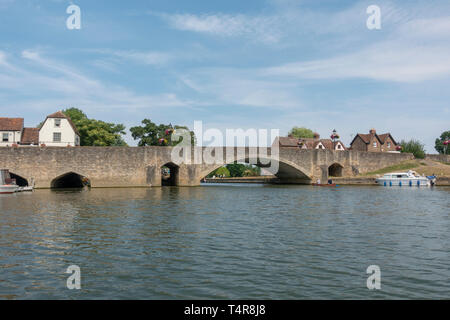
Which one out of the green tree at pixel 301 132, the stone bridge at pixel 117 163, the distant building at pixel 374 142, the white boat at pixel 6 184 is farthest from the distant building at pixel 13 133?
the green tree at pixel 301 132

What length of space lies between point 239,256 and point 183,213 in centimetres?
1092

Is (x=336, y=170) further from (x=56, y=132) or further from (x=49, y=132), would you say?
(x=49, y=132)

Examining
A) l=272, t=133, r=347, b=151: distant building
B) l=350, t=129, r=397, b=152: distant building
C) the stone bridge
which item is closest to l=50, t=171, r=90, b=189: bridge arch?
the stone bridge

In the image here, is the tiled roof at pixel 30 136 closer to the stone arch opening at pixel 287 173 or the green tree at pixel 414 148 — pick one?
the stone arch opening at pixel 287 173

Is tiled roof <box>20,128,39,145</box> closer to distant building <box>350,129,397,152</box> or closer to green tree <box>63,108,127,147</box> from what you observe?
green tree <box>63,108,127,147</box>

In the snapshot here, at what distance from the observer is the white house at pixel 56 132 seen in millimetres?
60844

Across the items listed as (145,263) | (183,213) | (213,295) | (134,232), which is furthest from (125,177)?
(213,295)

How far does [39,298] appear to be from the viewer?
8.10 meters

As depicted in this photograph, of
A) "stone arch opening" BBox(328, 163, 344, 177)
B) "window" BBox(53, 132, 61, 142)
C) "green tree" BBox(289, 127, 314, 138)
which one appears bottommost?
"stone arch opening" BBox(328, 163, 344, 177)

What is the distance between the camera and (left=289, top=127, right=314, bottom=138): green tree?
123938 millimetres

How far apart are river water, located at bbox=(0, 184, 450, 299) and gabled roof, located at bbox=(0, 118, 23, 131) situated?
4716 centimetres

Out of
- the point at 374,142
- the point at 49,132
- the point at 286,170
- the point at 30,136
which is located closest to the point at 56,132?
the point at 49,132

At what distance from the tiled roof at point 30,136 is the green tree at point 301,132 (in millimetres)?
80732
